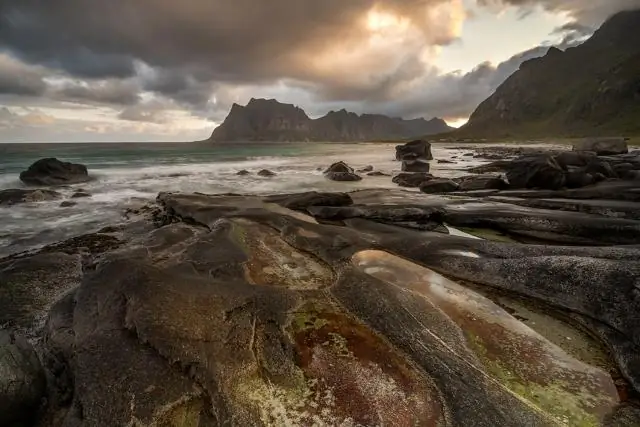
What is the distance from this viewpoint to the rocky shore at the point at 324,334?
15.6ft

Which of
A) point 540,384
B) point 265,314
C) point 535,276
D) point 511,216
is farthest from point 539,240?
point 265,314

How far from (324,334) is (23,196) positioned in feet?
88.6

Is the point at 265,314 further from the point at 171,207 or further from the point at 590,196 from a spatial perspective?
the point at 590,196

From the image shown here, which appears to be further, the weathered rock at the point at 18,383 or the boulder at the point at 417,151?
the boulder at the point at 417,151

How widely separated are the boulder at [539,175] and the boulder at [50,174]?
3847 cm

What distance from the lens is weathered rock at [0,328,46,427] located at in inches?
191

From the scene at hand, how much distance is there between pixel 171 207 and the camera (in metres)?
16.9

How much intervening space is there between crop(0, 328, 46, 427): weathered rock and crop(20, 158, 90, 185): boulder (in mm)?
35338

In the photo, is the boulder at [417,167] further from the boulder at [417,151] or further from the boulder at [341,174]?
the boulder at [417,151]

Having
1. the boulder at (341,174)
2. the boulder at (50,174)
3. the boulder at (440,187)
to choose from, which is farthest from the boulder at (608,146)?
the boulder at (50,174)

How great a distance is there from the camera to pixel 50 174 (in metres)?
35.1

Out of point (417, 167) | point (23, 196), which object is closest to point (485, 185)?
point (417, 167)

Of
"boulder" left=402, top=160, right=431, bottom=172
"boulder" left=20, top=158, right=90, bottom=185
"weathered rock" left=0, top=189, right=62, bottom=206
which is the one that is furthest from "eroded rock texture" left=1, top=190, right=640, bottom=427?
"boulder" left=20, top=158, right=90, bottom=185

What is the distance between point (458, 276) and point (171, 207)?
1314cm
